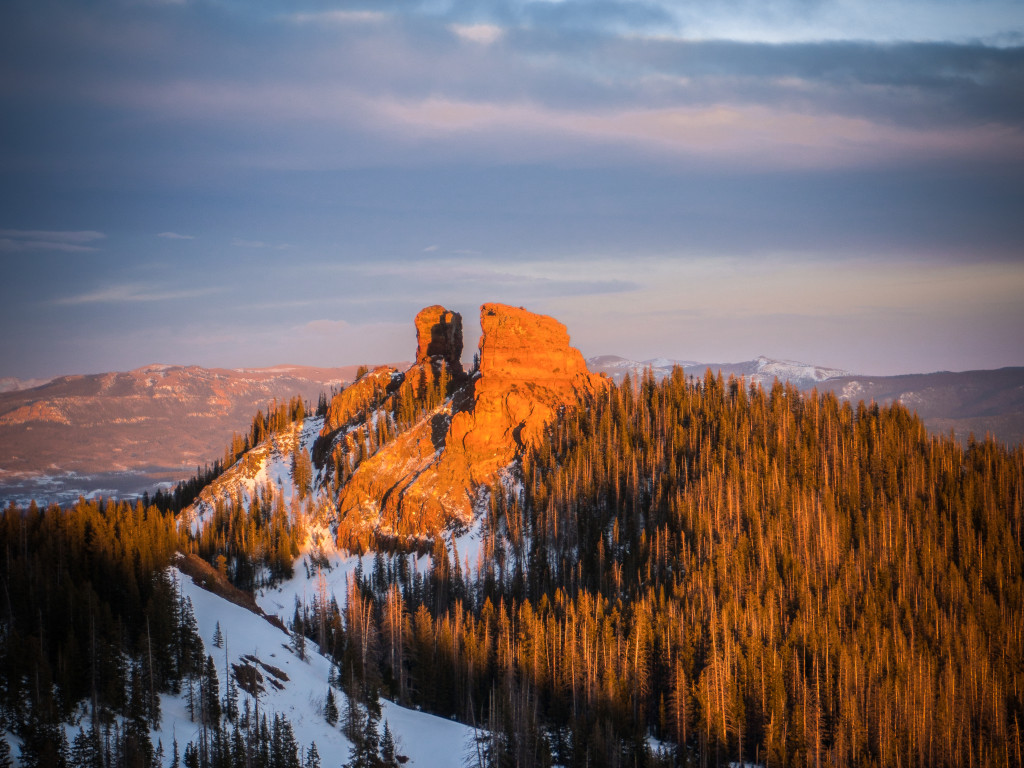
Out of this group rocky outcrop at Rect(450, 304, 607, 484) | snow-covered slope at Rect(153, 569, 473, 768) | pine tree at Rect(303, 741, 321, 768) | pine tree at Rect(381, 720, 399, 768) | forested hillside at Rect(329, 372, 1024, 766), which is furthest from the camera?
rocky outcrop at Rect(450, 304, 607, 484)

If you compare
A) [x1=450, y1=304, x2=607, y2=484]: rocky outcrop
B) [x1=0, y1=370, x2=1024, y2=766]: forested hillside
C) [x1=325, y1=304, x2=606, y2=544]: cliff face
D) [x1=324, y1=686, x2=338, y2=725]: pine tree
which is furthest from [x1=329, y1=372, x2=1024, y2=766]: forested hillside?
[x1=324, y1=686, x2=338, y2=725]: pine tree

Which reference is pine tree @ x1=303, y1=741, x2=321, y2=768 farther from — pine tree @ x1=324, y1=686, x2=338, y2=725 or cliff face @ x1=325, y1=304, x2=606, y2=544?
cliff face @ x1=325, y1=304, x2=606, y2=544

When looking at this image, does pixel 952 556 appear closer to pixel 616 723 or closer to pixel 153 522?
pixel 616 723

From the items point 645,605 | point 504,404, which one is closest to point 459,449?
point 504,404

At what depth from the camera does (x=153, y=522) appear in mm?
132500

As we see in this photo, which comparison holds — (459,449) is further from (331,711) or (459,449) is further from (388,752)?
(388,752)

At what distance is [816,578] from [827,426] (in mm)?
51719

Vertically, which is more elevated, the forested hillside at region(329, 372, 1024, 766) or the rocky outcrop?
the rocky outcrop

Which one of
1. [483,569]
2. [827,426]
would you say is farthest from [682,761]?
[827,426]

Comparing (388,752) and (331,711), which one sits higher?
(331,711)

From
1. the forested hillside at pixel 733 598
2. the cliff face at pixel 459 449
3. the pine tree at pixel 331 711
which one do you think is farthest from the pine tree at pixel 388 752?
the cliff face at pixel 459 449

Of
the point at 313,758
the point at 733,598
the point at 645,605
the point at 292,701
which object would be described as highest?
the point at 645,605

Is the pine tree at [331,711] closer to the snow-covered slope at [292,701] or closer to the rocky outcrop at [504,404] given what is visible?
the snow-covered slope at [292,701]

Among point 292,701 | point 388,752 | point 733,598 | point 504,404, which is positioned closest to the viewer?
point 388,752
